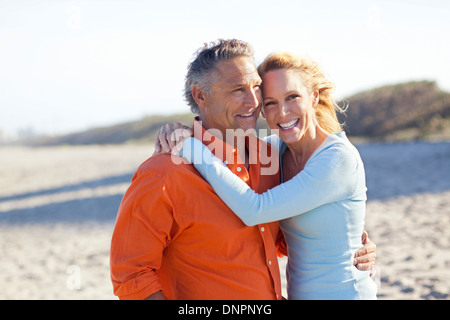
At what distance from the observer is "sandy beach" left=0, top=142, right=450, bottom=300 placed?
17.7 ft

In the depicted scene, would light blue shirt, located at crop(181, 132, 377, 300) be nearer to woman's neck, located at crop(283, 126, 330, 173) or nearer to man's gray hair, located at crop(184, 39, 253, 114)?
woman's neck, located at crop(283, 126, 330, 173)

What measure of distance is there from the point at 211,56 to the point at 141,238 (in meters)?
Result: 0.86

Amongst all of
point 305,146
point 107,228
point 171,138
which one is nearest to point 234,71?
point 171,138

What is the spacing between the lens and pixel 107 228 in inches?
341

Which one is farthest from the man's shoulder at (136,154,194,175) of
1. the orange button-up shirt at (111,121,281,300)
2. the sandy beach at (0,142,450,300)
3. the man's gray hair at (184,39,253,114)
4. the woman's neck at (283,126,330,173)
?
the sandy beach at (0,142,450,300)

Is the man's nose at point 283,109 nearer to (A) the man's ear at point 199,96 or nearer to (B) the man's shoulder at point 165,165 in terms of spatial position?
(A) the man's ear at point 199,96

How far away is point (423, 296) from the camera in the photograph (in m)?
4.52

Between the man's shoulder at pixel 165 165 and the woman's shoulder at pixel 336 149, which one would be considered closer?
the man's shoulder at pixel 165 165

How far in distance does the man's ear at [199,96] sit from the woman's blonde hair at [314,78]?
0.99ft

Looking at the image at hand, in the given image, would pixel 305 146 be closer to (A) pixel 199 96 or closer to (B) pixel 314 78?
(B) pixel 314 78

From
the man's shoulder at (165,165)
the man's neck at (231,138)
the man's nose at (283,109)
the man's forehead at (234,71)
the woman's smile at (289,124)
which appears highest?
the man's forehead at (234,71)

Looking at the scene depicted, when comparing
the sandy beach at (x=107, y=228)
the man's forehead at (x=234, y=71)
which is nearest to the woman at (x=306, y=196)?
the man's forehead at (x=234, y=71)

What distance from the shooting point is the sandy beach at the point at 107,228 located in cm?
539

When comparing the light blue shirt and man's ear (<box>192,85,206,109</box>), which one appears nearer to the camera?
the light blue shirt
